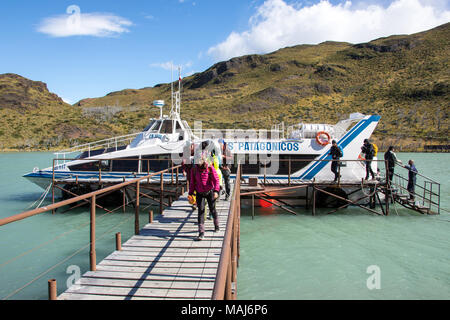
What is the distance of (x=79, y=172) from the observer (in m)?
14.4

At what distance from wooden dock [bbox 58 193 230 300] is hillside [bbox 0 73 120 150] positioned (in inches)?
2607

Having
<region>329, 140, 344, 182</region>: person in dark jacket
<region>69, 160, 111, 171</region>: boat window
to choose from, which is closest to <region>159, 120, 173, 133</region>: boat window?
<region>69, 160, 111, 171</region>: boat window

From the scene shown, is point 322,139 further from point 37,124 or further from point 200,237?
point 37,124

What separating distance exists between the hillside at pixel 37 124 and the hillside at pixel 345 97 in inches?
30.9

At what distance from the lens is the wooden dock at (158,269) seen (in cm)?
394

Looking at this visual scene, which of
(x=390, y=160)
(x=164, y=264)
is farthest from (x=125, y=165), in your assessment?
(x=390, y=160)

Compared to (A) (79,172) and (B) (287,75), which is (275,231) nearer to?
(A) (79,172)

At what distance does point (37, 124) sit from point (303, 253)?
83.0 meters

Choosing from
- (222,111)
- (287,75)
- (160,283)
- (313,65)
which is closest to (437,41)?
(313,65)

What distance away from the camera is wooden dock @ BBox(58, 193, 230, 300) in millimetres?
3943

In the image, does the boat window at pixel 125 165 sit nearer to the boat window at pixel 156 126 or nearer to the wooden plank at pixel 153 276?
the boat window at pixel 156 126

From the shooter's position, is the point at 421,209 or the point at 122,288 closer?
the point at 122,288

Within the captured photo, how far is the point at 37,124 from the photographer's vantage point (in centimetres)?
7500
